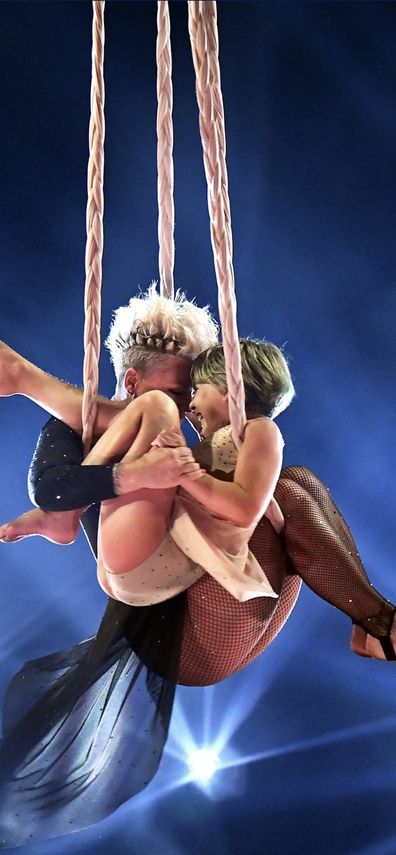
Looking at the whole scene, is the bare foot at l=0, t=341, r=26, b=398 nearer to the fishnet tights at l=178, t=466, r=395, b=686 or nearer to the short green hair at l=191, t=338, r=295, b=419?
the short green hair at l=191, t=338, r=295, b=419

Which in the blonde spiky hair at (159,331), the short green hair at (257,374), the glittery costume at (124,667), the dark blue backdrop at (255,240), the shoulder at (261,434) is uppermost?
the dark blue backdrop at (255,240)

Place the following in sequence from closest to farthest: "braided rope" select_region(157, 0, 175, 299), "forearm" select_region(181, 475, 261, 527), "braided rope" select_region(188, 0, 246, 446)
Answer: "braided rope" select_region(188, 0, 246, 446)
"forearm" select_region(181, 475, 261, 527)
"braided rope" select_region(157, 0, 175, 299)

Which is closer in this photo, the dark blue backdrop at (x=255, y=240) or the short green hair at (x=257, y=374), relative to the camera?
the short green hair at (x=257, y=374)

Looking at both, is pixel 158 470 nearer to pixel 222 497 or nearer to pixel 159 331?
pixel 222 497

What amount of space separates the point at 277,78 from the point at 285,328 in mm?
726

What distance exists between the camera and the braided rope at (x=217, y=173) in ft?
→ 3.84

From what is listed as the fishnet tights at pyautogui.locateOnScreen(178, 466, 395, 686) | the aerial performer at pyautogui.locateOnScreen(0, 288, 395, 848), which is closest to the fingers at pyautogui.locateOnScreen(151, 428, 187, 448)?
the aerial performer at pyautogui.locateOnScreen(0, 288, 395, 848)

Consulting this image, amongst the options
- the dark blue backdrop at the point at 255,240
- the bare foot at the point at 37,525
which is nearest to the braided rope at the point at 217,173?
the bare foot at the point at 37,525

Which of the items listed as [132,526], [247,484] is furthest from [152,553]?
[247,484]

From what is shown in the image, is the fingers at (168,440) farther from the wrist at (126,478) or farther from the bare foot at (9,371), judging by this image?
the bare foot at (9,371)

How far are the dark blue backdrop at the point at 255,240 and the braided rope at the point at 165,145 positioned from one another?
48.5 inches

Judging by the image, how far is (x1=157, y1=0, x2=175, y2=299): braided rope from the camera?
140 cm

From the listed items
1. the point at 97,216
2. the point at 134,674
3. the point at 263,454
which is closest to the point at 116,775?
the point at 134,674

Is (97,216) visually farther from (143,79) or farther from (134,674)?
(143,79)
